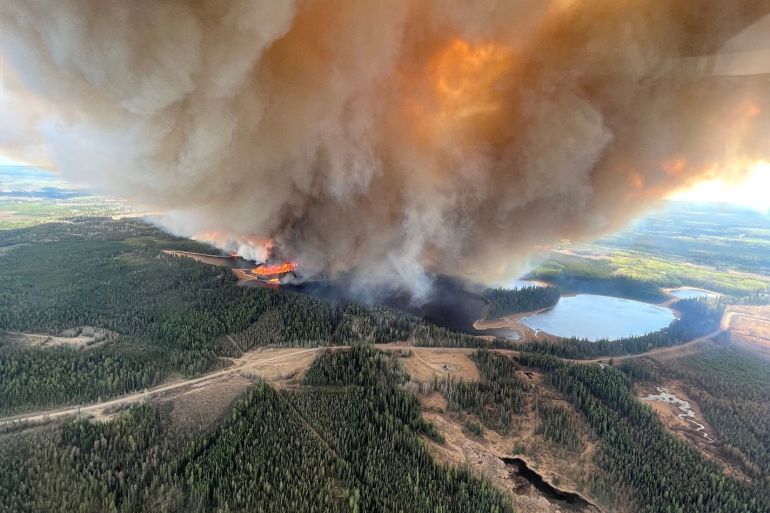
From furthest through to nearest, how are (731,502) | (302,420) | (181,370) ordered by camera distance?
(181,370), (302,420), (731,502)

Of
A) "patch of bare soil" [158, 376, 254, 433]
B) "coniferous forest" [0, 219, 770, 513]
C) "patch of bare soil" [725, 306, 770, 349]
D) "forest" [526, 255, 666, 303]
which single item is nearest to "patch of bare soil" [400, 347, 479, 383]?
"coniferous forest" [0, 219, 770, 513]

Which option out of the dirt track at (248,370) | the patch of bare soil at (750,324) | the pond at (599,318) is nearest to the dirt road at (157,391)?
the dirt track at (248,370)

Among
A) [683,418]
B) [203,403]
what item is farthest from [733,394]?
[203,403]

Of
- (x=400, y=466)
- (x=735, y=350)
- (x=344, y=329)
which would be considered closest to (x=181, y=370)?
(x=344, y=329)

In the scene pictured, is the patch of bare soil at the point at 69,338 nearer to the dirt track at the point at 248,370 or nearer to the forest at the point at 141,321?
the forest at the point at 141,321

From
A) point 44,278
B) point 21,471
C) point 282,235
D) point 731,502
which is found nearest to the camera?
point 21,471

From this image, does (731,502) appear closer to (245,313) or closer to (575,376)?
(575,376)

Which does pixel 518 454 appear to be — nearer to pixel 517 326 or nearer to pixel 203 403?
pixel 203 403
